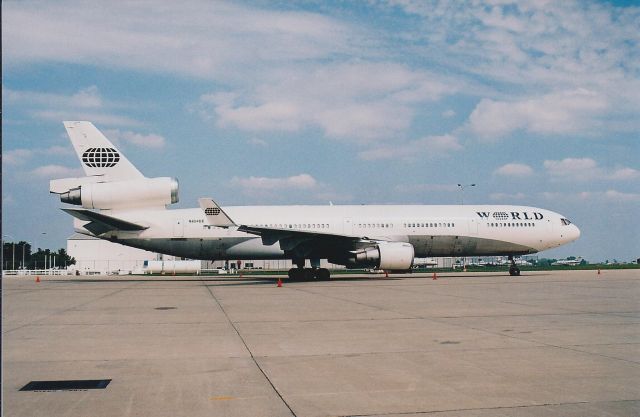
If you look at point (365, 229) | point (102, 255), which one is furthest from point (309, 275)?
point (102, 255)

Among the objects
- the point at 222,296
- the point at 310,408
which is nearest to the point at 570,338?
the point at 310,408

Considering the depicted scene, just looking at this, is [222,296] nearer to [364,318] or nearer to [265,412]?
[364,318]

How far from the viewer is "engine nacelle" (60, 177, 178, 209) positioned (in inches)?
1072

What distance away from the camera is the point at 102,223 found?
89.1 feet

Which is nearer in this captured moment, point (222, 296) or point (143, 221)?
point (222, 296)

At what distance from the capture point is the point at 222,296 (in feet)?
64.2

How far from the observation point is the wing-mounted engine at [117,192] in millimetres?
27109

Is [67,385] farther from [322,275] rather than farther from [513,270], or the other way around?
[513,270]

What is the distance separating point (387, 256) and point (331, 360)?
19.0 meters

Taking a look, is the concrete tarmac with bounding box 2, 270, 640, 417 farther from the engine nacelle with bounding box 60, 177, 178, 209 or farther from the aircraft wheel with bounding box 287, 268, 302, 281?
the aircraft wheel with bounding box 287, 268, 302, 281

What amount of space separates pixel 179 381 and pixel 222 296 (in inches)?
520

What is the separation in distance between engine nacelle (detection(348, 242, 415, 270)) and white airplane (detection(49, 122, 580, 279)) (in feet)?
0.15

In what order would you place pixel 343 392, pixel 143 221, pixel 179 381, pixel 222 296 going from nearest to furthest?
pixel 343 392 → pixel 179 381 → pixel 222 296 → pixel 143 221

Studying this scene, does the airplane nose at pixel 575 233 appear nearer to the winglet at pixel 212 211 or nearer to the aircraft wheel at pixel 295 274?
the aircraft wheel at pixel 295 274
